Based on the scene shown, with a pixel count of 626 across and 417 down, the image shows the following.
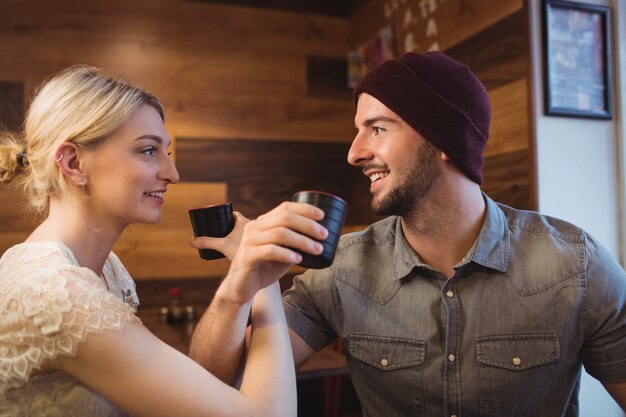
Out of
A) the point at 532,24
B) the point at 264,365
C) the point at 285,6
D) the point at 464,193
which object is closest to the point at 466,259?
the point at 464,193

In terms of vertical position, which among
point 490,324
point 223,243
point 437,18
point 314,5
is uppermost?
point 314,5

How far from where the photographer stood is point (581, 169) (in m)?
2.14

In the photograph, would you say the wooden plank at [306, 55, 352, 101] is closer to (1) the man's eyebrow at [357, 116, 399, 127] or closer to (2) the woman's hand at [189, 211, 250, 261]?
(1) the man's eyebrow at [357, 116, 399, 127]

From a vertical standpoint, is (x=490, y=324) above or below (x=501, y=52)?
below

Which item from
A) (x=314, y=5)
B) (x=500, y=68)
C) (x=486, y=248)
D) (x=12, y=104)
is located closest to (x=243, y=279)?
(x=486, y=248)

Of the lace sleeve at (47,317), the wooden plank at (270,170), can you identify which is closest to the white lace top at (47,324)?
the lace sleeve at (47,317)

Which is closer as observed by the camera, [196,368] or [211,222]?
[196,368]

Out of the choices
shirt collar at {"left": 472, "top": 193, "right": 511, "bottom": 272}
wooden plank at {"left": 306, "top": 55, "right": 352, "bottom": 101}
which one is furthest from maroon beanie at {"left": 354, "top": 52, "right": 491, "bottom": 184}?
wooden plank at {"left": 306, "top": 55, "right": 352, "bottom": 101}

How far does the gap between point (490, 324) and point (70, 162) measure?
107cm

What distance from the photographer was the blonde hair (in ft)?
4.04

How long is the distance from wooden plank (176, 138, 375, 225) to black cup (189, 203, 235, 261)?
2.27 m

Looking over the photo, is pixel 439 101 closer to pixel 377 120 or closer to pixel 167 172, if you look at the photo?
pixel 377 120

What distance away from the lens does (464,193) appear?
1.43 meters

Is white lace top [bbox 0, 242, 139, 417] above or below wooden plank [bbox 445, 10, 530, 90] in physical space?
below
